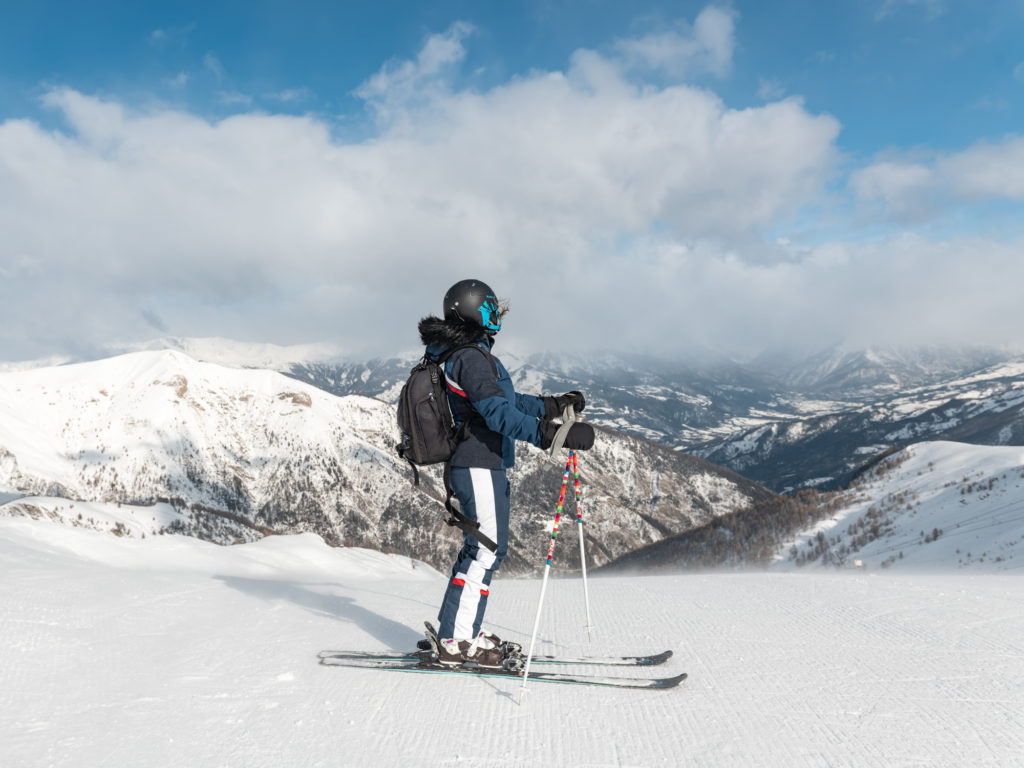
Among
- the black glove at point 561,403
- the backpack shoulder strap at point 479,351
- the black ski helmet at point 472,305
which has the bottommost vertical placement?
the black glove at point 561,403

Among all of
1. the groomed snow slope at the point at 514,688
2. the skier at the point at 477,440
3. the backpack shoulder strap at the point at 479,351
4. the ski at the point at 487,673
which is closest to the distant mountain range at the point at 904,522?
the groomed snow slope at the point at 514,688

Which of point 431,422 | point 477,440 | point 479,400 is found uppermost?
point 479,400

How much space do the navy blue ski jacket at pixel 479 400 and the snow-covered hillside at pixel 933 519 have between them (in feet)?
47.0

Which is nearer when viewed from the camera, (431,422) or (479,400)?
(479,400)

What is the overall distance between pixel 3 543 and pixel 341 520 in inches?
5843

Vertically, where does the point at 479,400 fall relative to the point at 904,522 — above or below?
above

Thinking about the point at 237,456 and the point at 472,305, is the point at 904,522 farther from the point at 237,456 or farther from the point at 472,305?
the point at 237,456

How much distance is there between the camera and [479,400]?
481 centimetres

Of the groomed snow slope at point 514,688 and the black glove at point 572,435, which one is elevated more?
the black glove at point 572,435

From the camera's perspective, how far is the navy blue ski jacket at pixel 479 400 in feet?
15.7

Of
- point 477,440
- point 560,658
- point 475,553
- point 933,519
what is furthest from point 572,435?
point 933,519

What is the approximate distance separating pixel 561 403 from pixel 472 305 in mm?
1233

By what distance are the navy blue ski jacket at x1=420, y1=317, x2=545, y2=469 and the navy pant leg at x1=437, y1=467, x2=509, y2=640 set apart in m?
0.15

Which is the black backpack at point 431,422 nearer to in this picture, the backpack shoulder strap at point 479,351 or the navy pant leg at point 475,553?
the backpack shoulder strap at point 479,351
